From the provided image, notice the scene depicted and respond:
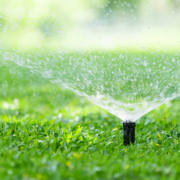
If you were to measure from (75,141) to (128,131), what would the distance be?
573mm

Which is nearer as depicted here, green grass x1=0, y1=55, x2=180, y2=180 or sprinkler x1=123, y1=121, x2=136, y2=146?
green grass x1=0, y1=55, x2=180, y2=180

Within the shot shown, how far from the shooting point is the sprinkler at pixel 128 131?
3.07m

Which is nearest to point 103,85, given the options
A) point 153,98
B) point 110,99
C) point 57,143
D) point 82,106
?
point 110,99

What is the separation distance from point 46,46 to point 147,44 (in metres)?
1.21

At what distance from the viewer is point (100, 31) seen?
3.20 meters

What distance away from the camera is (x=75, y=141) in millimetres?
3178

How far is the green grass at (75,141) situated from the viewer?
6.66 ft

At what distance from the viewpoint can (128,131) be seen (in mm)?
3098

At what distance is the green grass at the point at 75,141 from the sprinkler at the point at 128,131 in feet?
0.28

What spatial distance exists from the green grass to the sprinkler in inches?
3.4

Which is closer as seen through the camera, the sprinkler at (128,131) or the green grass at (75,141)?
the green grass at (75,141)

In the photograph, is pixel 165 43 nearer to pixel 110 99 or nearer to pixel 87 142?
pixel 110 99

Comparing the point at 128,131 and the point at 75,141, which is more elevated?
→ the point at 128,131

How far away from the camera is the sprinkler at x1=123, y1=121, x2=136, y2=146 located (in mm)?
3066
